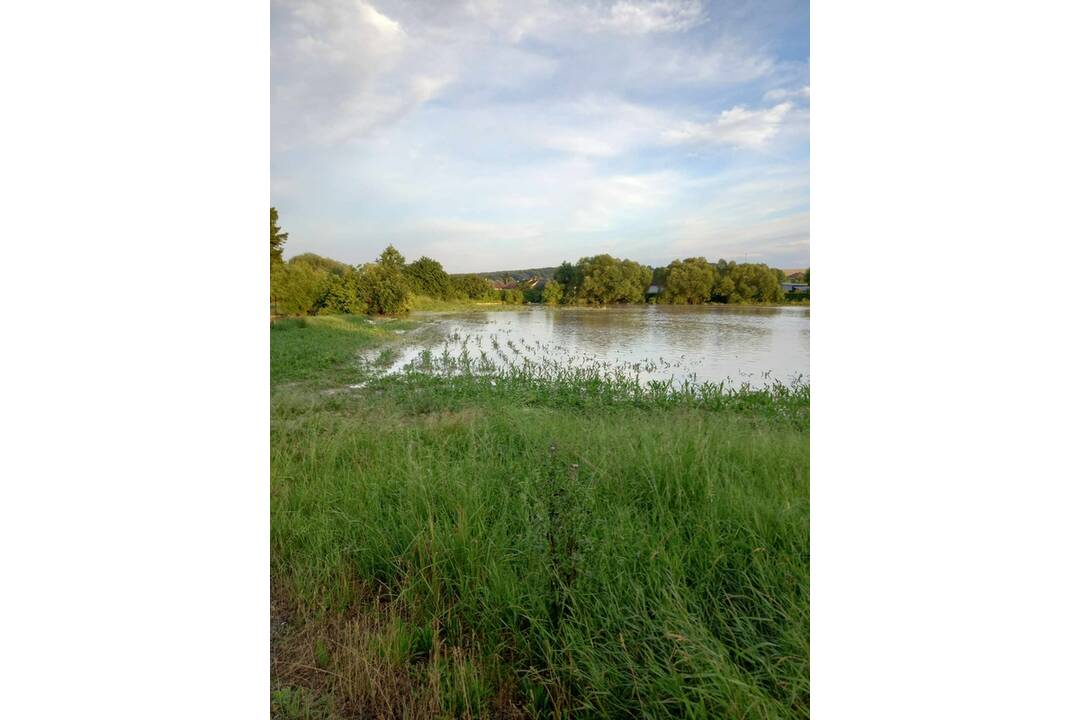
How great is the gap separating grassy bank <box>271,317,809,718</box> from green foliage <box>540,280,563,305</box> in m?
0.54

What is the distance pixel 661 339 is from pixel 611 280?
0.35 meters

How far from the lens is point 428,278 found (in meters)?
1.97

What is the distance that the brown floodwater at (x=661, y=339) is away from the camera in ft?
4.87

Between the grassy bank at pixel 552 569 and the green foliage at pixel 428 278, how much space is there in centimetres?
76

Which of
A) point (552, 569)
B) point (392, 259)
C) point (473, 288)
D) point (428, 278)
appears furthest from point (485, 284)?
point (552, 569)

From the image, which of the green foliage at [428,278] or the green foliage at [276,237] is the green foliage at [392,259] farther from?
the green foliage at [276,237]

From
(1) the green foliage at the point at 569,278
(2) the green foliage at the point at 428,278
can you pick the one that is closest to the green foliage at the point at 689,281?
(1) the green foliage at the point at 569,278

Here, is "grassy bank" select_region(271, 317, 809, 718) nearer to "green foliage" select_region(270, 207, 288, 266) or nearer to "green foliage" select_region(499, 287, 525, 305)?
"green foliage" select_region(499, 287, 525, 305)

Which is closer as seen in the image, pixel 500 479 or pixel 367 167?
pixel 500 479

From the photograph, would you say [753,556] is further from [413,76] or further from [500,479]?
[413,76]

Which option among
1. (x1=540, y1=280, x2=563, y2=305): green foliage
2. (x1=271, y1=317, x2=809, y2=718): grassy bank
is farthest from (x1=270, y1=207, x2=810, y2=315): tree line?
(x1=271, y1=317, x2=809, y2=718): grassy bank
